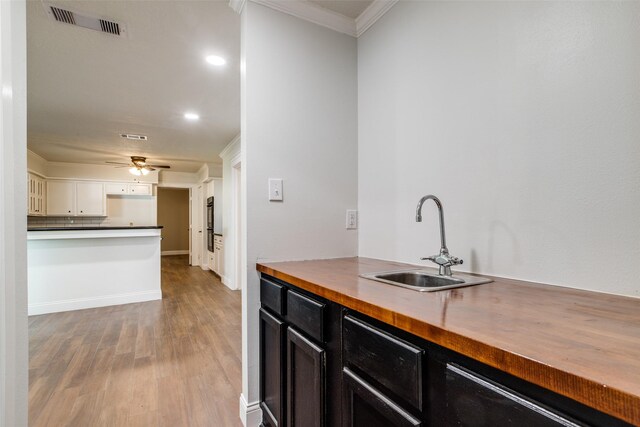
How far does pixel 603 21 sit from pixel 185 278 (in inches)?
255

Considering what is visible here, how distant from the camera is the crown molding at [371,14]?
5.92 feet

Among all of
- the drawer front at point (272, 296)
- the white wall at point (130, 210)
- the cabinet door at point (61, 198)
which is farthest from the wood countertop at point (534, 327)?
the white wall at point (130, 210)

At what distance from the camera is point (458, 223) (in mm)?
1402

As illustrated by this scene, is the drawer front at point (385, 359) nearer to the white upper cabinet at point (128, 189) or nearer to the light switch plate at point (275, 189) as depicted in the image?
the light switch plate at point (275, 189)

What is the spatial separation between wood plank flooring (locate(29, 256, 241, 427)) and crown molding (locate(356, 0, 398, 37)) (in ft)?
8.39

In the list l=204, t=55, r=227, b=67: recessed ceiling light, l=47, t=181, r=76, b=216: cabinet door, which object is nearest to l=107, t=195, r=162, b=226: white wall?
l=47, t=181, r=76, b=216: cabinet door

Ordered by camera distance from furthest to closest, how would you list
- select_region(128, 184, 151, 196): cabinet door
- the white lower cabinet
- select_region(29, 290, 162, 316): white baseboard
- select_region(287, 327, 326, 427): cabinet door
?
select_region(128, 184, 151, 196): cabinet door → the white lower cabinet → select_region(29, 290, 162, 316): white baseboard → select_region(287, 327, 326, 427): cabinet door

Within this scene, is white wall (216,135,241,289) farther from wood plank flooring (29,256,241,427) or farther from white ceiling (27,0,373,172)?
wood plank flooring (29,256,241,427)

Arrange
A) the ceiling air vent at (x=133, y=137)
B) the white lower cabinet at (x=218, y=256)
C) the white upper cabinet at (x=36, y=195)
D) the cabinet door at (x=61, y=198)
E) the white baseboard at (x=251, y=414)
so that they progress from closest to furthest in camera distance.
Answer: the white baseboard at (x=251, y=414), the ceiling air vent at (x=133, y=137), the white upper cabinet at (x=36, y=195), the white lower cabinet at (x=218, y=256), the cabinet door at (x=61, y=198)

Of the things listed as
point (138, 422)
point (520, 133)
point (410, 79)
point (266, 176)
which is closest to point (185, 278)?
point (138, 422)

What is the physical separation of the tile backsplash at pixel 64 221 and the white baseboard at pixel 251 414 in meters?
6.89

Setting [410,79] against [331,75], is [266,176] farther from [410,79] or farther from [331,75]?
[410,79]

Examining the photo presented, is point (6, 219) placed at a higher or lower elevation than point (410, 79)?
lower

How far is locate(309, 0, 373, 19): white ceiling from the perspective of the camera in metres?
1.84
